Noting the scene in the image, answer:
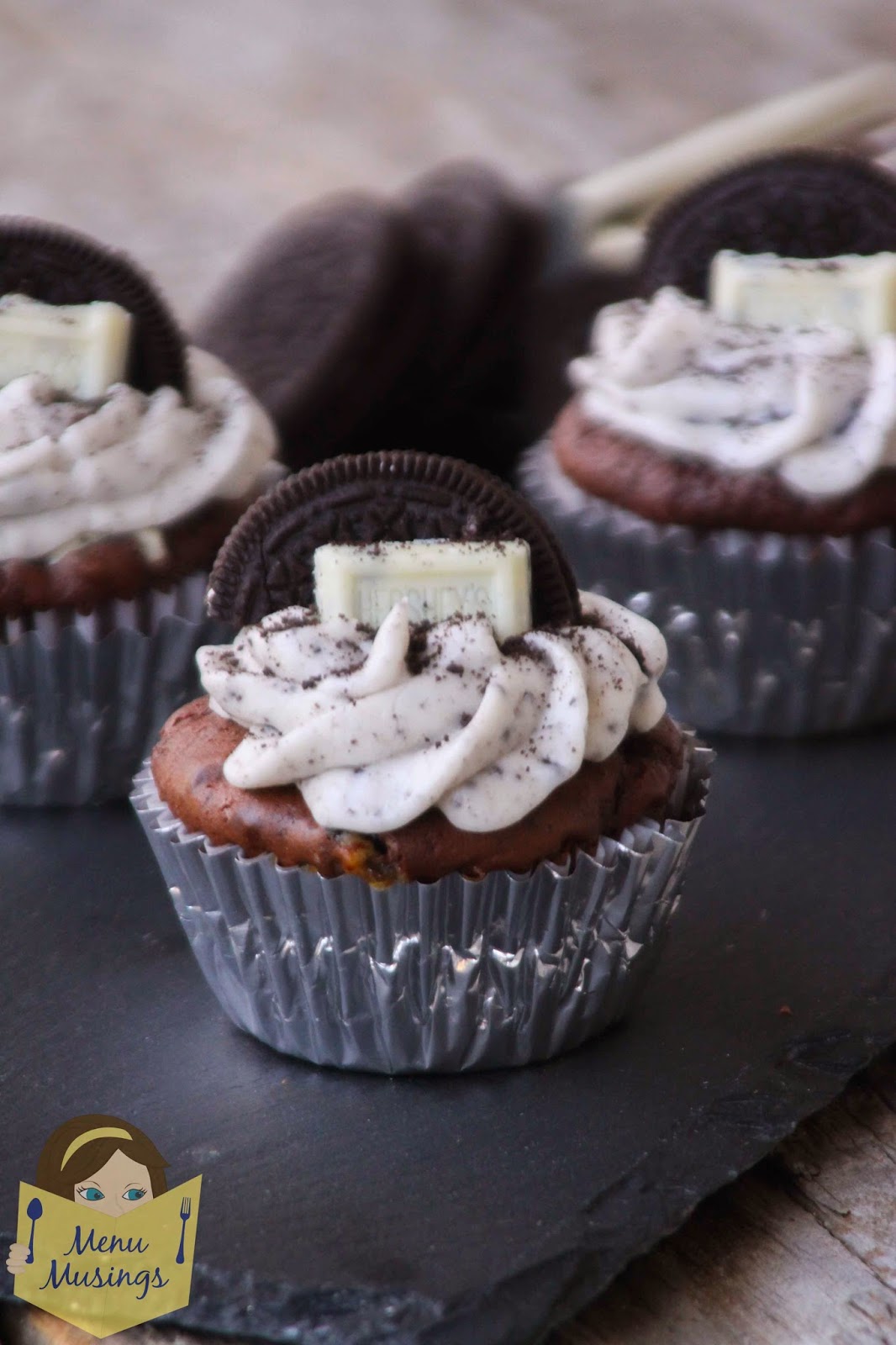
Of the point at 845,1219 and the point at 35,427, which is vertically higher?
the point at 35,427

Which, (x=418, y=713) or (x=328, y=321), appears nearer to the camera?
(x=418, y=713)

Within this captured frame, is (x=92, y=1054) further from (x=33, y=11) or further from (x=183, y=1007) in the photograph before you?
(x=33, y=11)

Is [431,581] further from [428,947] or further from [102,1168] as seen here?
[102,1168]

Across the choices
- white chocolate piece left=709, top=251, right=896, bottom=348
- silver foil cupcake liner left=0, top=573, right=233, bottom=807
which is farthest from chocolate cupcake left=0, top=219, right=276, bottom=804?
white chocolate piece left=709, top=251, right=896, bottom=348

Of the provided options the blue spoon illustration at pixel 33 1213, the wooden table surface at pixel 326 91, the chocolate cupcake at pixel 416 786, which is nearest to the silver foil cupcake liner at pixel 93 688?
the chocolate cupcake at pixel 416 786

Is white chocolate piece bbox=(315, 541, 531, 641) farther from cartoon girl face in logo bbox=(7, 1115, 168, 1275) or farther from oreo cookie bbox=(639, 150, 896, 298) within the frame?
oreo cookie bbox=(639, 150, 896, 298)

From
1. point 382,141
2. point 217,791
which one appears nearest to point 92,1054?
point 217,791

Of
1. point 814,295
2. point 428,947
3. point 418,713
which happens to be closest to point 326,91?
point 814,295
